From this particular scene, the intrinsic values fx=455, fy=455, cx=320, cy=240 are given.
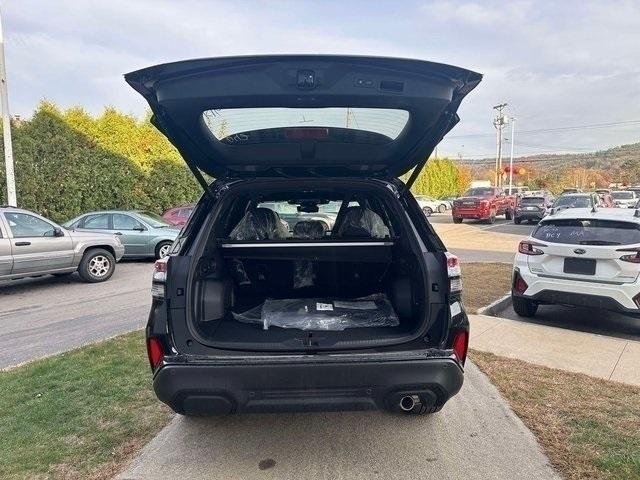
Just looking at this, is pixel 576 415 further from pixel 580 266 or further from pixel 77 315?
pixel 77 315

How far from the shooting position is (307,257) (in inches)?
137

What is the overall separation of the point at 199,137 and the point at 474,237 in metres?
16.0

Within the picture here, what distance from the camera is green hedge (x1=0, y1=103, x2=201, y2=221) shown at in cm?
1388

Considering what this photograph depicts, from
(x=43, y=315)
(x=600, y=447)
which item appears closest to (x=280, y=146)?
(x=600, y=447)

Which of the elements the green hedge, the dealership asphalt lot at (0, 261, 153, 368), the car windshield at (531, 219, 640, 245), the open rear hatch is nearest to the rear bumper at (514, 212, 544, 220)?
the green hedge

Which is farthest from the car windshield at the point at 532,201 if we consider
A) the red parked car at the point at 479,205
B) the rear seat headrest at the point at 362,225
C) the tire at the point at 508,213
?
the rear seat headrest at the point at 362,225

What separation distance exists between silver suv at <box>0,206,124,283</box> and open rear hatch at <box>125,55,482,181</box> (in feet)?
20.0

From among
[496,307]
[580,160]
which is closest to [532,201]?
[496,307]

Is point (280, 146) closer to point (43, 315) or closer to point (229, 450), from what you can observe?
point (229, 450)

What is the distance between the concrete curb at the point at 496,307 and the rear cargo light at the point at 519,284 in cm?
53

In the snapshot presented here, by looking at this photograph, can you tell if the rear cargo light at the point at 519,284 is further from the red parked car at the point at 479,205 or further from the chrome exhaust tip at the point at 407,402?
the red parked car at the point at 479,205

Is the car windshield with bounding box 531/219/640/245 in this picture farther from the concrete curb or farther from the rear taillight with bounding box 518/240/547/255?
the concrete curb

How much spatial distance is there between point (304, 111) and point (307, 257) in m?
1.17

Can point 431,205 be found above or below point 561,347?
above
